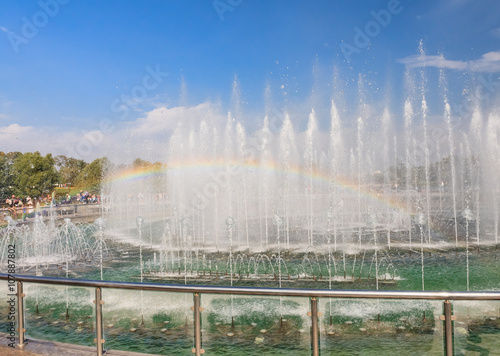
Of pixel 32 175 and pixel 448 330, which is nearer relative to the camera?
pixel 448 330

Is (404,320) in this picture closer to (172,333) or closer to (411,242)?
(172,333)

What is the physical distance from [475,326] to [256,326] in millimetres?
2016

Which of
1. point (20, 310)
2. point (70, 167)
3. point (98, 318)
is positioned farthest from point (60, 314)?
point (70, 167)

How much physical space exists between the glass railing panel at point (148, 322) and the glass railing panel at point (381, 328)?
4.18ft

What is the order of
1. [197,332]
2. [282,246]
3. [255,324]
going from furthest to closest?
[282,246] < [255,324] < [197,332]

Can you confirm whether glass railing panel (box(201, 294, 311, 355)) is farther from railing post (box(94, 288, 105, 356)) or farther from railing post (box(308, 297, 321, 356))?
railing post (box(94, 288, 105, 356))

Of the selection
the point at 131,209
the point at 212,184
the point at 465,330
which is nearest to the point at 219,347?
the point at 465,330

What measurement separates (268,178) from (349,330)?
29.0m

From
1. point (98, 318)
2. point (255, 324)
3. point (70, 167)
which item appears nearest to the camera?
point (98, 318)

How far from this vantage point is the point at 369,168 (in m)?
35.8

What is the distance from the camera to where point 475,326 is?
3262mm

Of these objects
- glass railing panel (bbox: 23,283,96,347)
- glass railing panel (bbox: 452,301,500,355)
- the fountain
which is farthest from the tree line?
glass railing panel (bbox: 452,301,500,355)

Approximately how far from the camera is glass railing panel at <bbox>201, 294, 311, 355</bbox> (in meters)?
3.41

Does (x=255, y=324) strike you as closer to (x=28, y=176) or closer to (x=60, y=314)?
(x=60, y=314)
